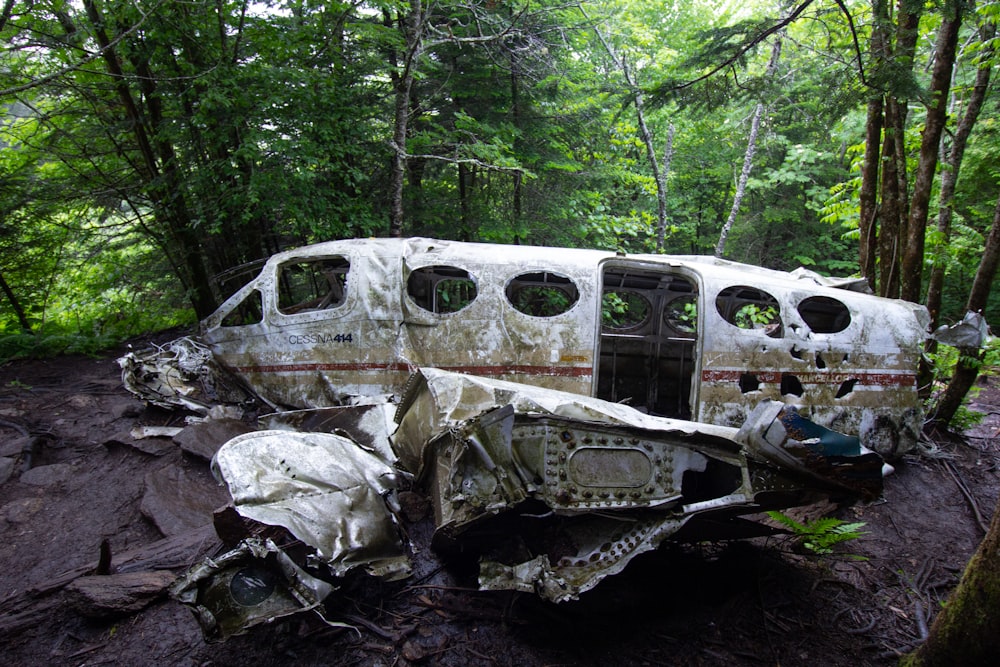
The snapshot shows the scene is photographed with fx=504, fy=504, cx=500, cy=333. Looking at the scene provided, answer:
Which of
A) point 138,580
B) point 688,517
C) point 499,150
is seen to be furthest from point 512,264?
point 138,580

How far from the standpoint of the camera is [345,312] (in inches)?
229

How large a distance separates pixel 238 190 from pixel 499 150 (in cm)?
398

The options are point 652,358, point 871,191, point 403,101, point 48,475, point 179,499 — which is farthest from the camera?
point 403,101

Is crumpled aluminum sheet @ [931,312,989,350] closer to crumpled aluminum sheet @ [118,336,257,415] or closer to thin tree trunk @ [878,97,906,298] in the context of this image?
thin tree trunk @ [878,97,906,298]

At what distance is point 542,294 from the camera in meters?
9.94

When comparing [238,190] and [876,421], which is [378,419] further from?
[876,421]

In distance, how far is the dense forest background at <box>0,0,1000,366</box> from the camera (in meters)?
6.62

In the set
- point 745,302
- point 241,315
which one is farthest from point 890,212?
point 241,315

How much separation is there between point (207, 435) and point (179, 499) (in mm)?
951

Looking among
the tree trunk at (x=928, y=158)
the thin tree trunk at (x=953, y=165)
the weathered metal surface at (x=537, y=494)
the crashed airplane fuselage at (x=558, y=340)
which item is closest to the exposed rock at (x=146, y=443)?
the crashed airplane fuselage at (x=558, y=340)

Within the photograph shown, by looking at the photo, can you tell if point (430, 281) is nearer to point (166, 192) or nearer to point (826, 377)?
point (826, 377)

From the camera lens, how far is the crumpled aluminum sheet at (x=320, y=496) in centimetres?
303

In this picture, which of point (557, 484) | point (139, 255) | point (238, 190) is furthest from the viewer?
point (139, 255)

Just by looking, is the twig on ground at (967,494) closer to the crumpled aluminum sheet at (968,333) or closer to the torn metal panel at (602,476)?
the crumpled aluminum sheet at (968,333)
